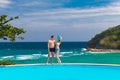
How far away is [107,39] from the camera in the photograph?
100 meters

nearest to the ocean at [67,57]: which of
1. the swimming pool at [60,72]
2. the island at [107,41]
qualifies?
the island at [107,41]

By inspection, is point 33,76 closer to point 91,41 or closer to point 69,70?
point 69,70

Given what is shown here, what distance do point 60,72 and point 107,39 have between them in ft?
290

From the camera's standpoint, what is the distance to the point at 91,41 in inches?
4286

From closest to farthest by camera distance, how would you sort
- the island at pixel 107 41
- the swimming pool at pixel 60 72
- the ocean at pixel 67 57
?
the swimming pool at pixel 60 72 < the ocean at pixel 67 57 < the island at pixel 107 41

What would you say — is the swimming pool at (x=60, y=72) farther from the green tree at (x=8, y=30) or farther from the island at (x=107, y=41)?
the island at (x=107, y=41)

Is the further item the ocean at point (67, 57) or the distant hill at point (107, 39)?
the distant hill at point (107, 39)

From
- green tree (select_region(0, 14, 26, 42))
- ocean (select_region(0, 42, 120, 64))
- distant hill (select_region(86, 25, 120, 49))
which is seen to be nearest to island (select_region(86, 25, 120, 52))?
distant hill (select_region(86, 25, 120, 49))

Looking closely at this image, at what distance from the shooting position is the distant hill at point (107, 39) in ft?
322

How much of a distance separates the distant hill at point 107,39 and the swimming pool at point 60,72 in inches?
3324

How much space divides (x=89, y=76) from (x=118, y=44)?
287 feet

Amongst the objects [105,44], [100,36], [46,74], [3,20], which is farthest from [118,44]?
[46,74]

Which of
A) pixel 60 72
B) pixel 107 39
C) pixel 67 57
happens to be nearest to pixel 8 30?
pixel 60 72

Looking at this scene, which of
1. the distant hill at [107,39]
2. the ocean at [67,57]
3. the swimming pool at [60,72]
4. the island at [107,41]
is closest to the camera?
the swimming pool at [60,72]
